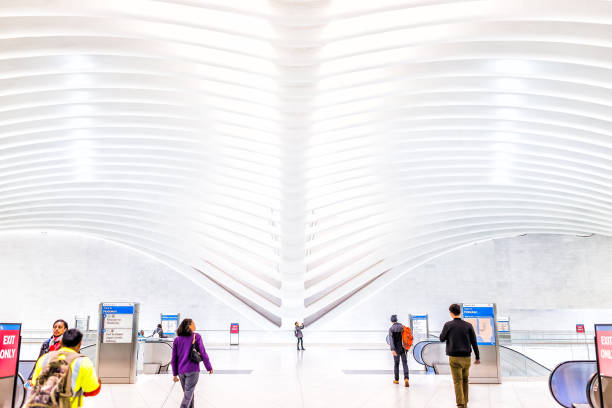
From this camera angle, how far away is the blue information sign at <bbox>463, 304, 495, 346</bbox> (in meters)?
10.8

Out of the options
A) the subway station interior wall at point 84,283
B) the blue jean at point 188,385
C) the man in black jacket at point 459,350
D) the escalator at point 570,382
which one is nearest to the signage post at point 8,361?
the blue jean at point 188,385

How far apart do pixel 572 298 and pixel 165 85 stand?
28406 millimetres

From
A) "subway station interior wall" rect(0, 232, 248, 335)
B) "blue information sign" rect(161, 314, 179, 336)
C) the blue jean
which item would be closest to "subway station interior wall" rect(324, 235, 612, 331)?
"subway station interior wall" rect(0, 232, 248, 335)

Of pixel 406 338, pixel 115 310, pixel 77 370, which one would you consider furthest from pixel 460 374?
pixel 115 310

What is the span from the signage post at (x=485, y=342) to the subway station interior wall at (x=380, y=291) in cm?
1940

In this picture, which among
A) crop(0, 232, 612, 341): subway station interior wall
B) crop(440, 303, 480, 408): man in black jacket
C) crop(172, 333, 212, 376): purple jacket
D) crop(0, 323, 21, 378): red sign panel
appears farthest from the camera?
crop(0, 232, 612, 341): subway station interior wall

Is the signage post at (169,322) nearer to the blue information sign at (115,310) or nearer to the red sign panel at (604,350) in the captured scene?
the blue information sign at (115,310)

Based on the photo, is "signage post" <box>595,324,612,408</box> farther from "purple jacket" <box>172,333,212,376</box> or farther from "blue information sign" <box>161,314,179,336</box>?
"blue information sign" <box>161,314,179,336</box>

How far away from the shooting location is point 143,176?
20.3 meters

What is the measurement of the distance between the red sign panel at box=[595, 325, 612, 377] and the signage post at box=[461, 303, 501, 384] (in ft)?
17.7

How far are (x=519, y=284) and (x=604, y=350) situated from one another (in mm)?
28166

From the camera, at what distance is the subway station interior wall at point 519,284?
30688 millimetres

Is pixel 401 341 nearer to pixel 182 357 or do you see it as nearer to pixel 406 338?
pixel 406 338

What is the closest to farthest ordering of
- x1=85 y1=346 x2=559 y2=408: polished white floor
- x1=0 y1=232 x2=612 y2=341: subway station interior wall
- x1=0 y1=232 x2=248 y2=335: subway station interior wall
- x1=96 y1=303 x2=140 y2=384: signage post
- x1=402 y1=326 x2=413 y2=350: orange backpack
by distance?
1. x1=85 y1=346 x2=559 y2=408: polished white floor
2. x1=402 y1=326 x2=413 y2=350: orange backpack
3. x1=96 y1=303 x2=140 y2=384: signage post
4. x1=0 y1=232 x2=248 y2=335: subway station interior wall
5. x1=0 y1=232 x2=612 y2=341: subway station interior wall
